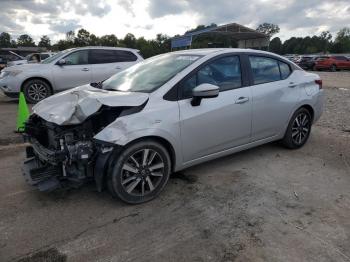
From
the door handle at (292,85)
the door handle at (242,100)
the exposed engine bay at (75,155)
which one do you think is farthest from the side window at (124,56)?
the exposed engine bay at (75,155)

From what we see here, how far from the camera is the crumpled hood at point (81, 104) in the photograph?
11.2 feet

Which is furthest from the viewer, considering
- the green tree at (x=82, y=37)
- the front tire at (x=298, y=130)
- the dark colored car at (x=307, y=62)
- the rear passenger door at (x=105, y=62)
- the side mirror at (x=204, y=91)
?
the green tree at (x=82, y=37)

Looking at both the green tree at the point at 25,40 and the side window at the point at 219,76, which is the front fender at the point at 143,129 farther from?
the green tree at the point at 25,40

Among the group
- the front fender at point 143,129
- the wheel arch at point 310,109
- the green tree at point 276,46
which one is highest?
the green tree at point 276,46

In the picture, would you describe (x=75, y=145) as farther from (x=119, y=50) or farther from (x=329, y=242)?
(x=119, y=50)

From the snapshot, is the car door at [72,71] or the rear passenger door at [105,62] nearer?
the car door at [72,71]

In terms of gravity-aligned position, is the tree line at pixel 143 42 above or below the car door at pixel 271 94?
above

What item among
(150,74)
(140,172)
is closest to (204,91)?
(150,74)

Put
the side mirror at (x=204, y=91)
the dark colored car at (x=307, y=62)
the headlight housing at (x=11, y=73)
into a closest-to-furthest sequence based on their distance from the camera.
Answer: the side mirror at (x=204, y=91) → the headlight housing at (x=11, y=73) → the dark colored car at (x=307, y=62)

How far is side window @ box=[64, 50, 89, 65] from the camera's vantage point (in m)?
9.81

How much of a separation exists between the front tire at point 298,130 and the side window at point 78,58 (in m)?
7.04

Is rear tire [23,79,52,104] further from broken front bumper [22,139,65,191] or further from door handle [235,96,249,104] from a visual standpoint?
door handle [235,96,249,104]

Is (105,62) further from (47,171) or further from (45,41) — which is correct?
(45,41)

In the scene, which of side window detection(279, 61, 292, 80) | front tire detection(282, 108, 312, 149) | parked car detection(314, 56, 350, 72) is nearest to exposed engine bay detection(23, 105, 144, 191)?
side window detection(279, 61, 292, 80)
